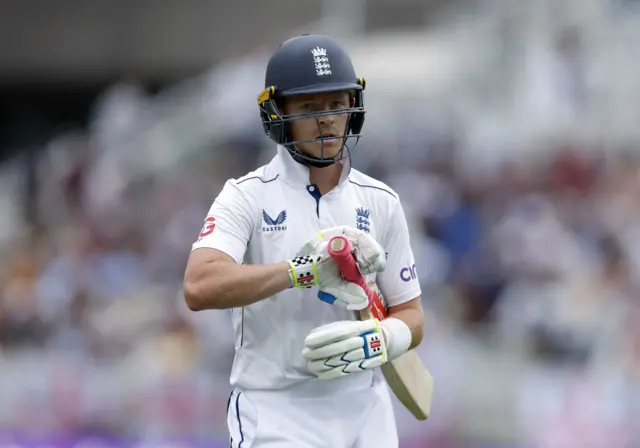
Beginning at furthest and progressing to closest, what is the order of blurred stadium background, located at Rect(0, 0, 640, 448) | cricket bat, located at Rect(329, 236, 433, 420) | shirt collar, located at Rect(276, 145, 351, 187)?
1. blurred stadium background, located at Rect(0, 0, 640, 448)
2. shirt collar, located at Rect(276, 145, 351, 187)
3. cricket bat, located at Rect(329, 236, 433, 420)

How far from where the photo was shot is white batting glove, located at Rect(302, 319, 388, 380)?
3.16 meters

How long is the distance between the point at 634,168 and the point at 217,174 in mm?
3413

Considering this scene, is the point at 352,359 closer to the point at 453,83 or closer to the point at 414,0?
the point at 453,83

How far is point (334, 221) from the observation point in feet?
11.4

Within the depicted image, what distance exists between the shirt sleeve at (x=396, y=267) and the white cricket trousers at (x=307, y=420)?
1.09ft

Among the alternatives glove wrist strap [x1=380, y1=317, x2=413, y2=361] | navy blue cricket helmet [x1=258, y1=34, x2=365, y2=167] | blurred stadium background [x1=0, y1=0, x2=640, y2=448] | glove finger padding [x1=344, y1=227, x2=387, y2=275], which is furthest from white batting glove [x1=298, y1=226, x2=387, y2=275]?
blurred stadium background [x1=0, y1=0, x2=640, y2=448]

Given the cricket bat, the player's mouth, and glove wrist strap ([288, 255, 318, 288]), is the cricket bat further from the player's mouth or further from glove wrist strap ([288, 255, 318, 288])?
the player's mouth

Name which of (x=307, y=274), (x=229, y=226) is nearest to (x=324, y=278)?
(x=307, y=274)

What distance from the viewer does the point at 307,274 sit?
3.16 m

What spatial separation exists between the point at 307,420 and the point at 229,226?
2.15 feet

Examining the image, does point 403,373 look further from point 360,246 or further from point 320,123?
point 320,123

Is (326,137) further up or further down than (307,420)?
further up

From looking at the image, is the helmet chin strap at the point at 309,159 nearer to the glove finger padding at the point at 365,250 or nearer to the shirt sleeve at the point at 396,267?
the shirt sleeve at the point at 396,267

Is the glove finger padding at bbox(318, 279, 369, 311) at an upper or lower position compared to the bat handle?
lower
